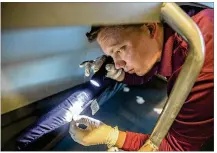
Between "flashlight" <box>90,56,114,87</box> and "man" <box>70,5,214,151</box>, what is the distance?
2cm

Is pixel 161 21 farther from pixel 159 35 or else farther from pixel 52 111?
pixel 52 111

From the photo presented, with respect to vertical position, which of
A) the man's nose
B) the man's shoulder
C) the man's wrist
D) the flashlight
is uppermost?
the man's shoulder

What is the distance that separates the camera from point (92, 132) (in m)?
0.68

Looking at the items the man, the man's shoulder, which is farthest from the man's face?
the man's shoulder

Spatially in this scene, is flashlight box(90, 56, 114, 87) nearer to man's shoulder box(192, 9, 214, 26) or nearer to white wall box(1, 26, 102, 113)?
white wall box(1, 26, 102, 113)

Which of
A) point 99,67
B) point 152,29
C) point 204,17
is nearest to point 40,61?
point 99,67

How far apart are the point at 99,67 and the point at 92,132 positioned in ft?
0.50

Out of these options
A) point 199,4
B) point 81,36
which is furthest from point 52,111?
point 199,4

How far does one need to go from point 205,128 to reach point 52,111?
1.10 ft

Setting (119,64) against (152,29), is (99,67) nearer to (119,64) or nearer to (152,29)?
(119,64)

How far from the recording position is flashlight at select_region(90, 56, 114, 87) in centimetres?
70

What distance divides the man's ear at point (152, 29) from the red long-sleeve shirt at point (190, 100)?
2 cm

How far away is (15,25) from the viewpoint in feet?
1.90

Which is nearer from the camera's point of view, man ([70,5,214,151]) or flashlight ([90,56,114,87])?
man ([70,5,214,151])
